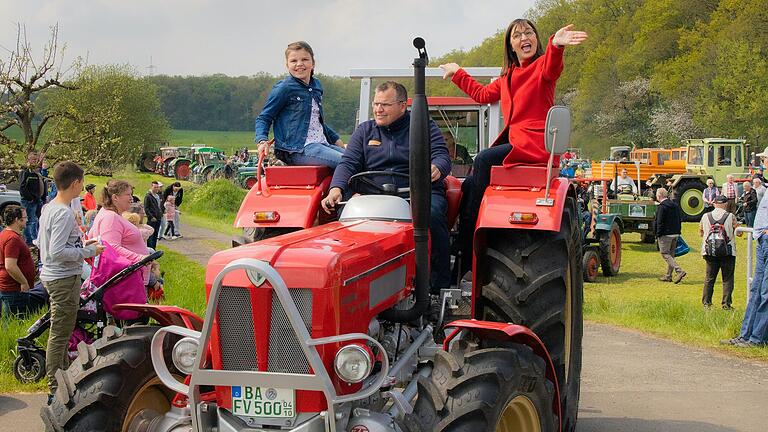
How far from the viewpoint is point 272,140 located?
6.02 m

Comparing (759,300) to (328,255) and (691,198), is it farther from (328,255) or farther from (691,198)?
(691,198)

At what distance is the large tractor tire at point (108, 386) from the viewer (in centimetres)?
406

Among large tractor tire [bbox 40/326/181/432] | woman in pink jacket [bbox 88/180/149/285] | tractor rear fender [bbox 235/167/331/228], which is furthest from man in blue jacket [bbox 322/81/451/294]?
woman in pink jacket [bbox 88/180/149/285]

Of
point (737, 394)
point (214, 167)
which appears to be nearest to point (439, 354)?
point (737, 394)

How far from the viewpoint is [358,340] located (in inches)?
155

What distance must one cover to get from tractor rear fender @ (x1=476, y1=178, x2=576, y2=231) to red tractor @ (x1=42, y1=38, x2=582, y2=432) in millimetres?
12

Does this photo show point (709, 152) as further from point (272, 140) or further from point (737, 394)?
point (272, 140)

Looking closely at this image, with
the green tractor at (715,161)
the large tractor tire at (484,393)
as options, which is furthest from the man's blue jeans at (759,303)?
the green tractor at (715,161)

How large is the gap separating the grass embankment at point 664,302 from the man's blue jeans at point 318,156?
16.9 ft

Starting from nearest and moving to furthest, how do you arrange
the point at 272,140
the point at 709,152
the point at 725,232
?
1. the point at 272,140
2. the point at 725,232
3. the point at 709,152

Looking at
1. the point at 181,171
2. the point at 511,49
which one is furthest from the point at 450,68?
the point at 181,171

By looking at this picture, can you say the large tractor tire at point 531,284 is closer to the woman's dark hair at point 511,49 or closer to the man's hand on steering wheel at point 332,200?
the man's hand on steering wheel at point 332,200

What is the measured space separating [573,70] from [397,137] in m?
75.9

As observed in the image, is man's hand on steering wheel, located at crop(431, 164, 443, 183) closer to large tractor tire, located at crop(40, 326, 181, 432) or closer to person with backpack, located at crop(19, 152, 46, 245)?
large tractor tire, located at crop(40, 326, 181, 432)
